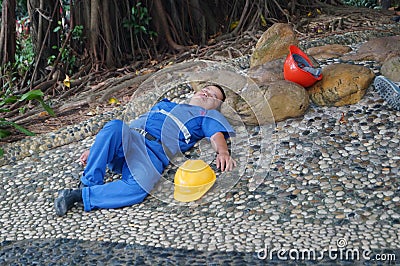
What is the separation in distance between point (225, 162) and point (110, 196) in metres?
0.63

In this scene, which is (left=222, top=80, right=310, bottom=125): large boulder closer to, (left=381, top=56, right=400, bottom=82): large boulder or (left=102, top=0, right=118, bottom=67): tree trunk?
(left=381, top=56, right=400, bottom=82): large boulder

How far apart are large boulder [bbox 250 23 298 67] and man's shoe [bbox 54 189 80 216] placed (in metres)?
1.82

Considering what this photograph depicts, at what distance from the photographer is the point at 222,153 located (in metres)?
2.98

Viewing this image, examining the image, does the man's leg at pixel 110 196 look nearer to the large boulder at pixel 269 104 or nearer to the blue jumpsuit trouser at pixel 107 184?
the blue jumpsuit trouser at pixel 107 184

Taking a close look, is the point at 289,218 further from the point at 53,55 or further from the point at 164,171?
the point at 53,55

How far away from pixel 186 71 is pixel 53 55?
5.78 feet

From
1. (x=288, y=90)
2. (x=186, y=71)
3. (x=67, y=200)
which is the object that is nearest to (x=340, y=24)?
(x=186, y=71)

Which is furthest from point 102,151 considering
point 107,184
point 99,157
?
point 107,184

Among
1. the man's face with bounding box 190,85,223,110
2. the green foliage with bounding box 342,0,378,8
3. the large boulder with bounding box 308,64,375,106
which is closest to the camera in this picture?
the man's face with bounding box 190,85,223,110

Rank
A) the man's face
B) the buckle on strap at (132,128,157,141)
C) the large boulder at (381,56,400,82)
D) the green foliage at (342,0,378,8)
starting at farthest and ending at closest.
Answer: the green foliage at (342,0,378,8) → the large boulder at (381,56,400,82) → the man's face → the buckle on strap at (132,128,157,141)

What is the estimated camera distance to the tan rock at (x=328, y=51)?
4.18 m

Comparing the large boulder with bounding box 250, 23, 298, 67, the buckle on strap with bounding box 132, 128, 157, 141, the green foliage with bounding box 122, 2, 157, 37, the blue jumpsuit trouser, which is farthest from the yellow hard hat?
the green foliage with bounding box 122, 2, 157, 37

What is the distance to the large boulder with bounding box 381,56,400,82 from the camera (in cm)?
355

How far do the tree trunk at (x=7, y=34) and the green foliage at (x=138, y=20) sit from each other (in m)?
1.09
